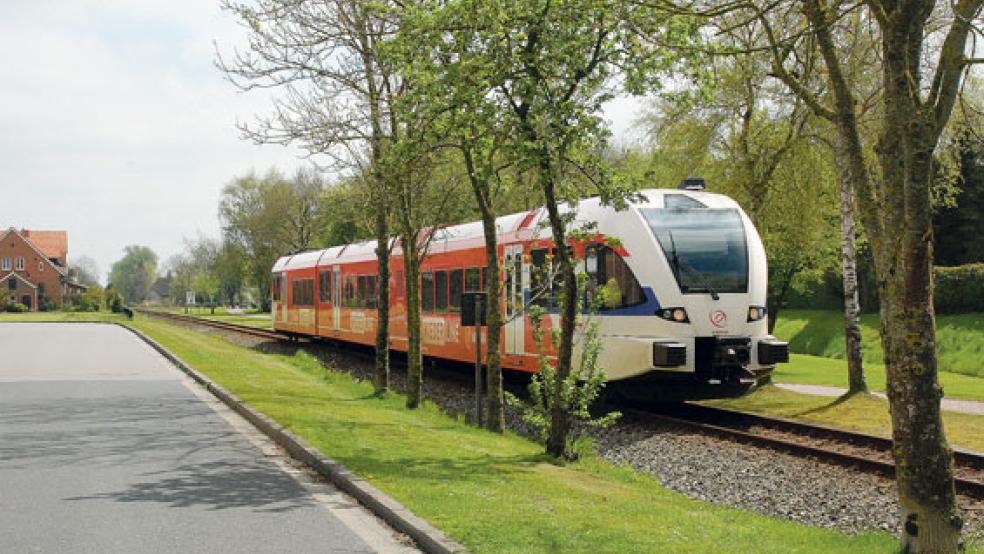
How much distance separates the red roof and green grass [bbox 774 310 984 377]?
11419cm

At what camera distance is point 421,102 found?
10.9 meters

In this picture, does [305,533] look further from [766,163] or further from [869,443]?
[766,163]

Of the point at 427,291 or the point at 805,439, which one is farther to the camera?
the point at 427,291

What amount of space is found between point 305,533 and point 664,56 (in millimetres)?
5782

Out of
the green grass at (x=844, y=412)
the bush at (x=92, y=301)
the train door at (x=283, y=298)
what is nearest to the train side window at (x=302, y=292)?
the train door at (x=283, y=298)

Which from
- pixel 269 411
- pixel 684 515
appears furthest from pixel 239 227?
pixel 684 515

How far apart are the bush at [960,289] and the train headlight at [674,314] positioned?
71.2 ft

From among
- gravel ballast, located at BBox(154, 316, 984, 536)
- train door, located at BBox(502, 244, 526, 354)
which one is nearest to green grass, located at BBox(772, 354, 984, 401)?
train door, located at BBox(502, 244, 526, 354)

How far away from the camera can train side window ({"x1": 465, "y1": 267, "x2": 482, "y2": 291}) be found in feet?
65.9

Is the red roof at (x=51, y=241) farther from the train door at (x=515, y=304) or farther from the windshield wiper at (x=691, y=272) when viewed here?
the windshield wiper at (x=691, y=272)

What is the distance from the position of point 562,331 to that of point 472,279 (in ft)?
30.6

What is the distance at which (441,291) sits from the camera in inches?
872

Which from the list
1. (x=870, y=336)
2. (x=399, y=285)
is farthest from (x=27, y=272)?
(x=870, y=336)

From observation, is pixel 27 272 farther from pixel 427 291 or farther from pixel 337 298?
pixel 427 291
